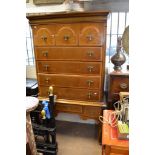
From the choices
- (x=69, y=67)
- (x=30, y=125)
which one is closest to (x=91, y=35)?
(x=69, y=67)

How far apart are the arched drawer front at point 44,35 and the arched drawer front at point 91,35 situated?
364 millimetres

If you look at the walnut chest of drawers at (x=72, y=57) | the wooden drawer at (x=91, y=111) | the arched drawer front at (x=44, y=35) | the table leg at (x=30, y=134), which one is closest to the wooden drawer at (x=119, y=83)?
the walnut chest of drawers at (x=72, y=57)

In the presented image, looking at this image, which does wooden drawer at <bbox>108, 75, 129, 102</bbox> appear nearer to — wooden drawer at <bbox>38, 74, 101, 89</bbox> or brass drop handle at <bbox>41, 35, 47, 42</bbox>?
wooden drawer at <bbox>38, 74, 101, 89</bbox>

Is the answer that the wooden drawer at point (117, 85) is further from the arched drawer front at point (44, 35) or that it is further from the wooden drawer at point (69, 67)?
the arched drawer front at point (44, 35)

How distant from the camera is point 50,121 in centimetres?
193

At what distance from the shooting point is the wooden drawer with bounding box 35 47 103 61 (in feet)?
6.14

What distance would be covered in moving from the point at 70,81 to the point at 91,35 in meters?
0.62

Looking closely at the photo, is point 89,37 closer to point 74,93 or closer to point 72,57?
point 72,57

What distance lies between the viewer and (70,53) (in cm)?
197

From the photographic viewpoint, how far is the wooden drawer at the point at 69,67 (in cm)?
193

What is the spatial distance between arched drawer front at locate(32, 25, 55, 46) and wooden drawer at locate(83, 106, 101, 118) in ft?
2.98
